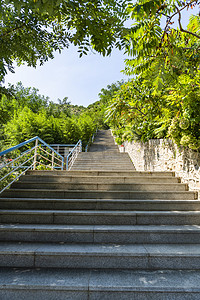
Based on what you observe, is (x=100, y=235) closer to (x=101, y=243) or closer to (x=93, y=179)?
(x=101, y=243)

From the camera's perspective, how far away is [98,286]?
6.40ft

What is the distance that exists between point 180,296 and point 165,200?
6.10 ft

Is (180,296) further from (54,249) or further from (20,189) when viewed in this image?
(20,189)

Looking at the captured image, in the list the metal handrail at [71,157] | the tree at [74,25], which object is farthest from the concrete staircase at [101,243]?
the metal handrail at [71,157]

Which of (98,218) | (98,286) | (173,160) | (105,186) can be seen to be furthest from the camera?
(173,160)

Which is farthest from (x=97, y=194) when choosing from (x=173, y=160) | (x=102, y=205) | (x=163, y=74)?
(x=163, y=74)

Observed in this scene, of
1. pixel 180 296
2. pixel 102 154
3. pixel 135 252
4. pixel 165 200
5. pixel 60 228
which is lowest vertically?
pixel 180 296

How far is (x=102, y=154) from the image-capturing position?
10922mm

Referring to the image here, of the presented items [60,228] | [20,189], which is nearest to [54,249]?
[60,228]

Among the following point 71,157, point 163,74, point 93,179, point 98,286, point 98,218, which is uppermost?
point 163,74

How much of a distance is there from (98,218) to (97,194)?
0.81 m

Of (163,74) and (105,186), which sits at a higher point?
(163,74)

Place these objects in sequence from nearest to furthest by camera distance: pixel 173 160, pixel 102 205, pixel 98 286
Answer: pixel 98 286 → pixel 102 205 → pixel 173 160

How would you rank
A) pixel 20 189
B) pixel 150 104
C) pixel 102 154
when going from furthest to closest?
pixel 102 154, pixel 150 104, pixel 20 189
